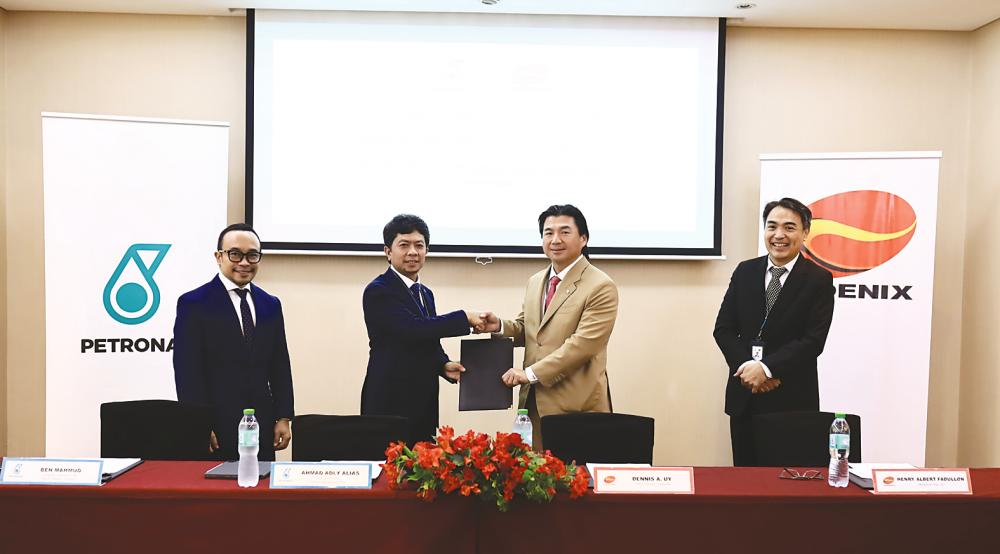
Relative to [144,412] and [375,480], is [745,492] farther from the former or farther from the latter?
[144,412]

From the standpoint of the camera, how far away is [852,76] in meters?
5.05

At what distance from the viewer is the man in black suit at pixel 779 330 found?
3461mm

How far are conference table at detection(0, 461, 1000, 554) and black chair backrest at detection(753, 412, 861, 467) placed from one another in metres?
0.70

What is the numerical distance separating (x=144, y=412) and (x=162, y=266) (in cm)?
164

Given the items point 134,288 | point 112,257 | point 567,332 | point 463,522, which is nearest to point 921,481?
point 463,522

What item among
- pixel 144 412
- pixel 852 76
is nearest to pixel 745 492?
pixel 144 412

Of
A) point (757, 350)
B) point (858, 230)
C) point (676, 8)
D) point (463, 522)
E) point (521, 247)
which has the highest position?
point (676, 8)

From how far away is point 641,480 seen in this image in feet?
7.27

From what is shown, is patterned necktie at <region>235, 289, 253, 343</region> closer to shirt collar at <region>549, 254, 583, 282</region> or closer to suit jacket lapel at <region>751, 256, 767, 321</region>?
shirt collar at <region>549, 254, 583, 282</region>

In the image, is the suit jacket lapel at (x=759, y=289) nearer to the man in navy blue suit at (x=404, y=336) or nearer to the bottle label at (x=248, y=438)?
the man in navy blue suit at (x=404, y=336)

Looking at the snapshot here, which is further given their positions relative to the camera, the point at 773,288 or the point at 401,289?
the point at 773,288

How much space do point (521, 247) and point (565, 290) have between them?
4.55 ft

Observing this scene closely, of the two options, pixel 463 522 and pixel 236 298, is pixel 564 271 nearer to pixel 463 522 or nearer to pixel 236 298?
pixel 236 298

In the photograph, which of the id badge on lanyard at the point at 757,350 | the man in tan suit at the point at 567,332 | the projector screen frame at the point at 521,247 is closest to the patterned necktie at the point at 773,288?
the id badge on lanyard at the point at 757,350
